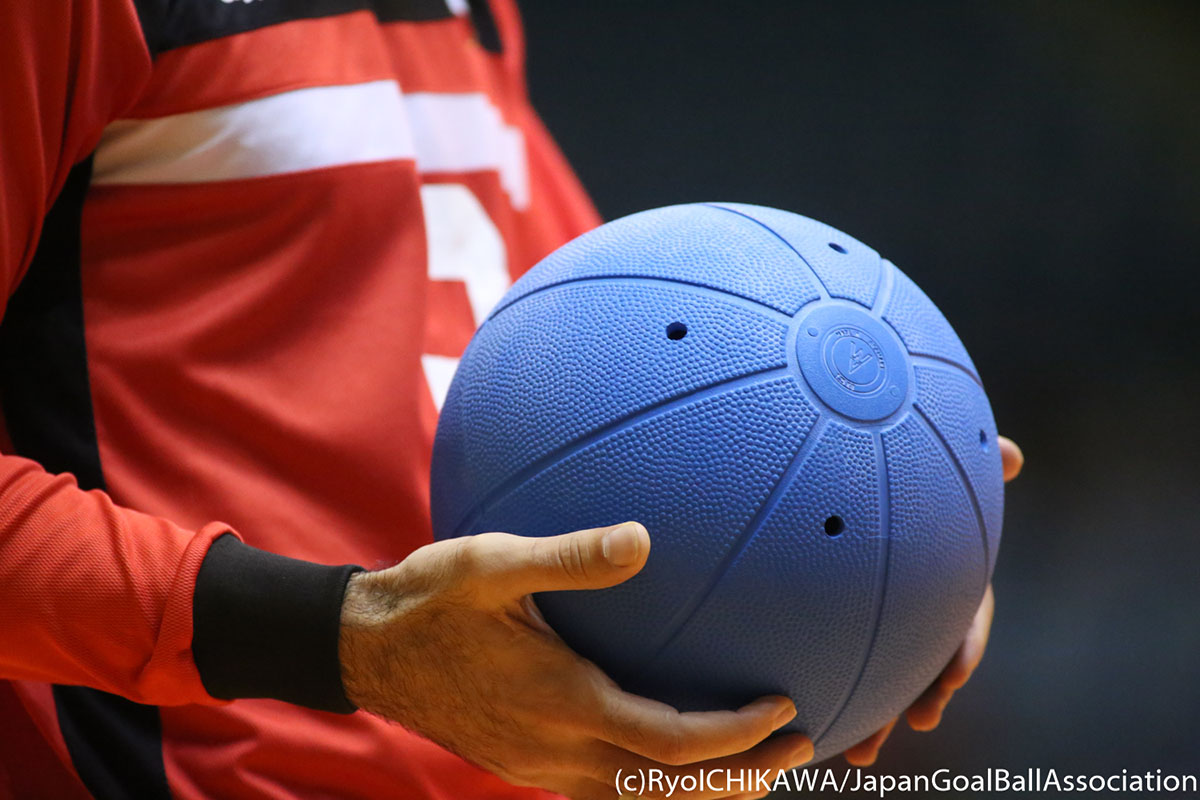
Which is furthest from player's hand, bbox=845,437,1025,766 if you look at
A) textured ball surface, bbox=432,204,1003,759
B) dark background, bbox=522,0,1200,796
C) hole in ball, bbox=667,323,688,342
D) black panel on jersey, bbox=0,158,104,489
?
dark background, bbox=522,0,1200,796

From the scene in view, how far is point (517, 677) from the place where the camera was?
71cm

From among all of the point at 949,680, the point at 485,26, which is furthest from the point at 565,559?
the point at 485,26

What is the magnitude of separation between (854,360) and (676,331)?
13 cm

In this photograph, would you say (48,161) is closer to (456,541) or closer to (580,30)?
(456,541)

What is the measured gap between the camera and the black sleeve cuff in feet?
2.42

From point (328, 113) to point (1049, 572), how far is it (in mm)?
2026

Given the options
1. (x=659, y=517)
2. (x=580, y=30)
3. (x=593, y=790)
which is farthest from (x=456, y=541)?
(x=580, y=30)

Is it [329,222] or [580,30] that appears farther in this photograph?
[580,30]

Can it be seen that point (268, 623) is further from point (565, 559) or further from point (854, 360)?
point (854, 360)

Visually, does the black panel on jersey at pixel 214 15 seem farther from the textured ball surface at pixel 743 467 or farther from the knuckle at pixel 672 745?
the knuckle at pixel 672 745

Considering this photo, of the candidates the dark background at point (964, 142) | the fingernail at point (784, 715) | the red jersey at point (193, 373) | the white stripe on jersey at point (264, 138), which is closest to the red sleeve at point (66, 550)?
the red jersey at point (193, 373)

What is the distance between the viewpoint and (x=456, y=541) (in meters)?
0.68

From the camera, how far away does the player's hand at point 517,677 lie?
0.65 meters

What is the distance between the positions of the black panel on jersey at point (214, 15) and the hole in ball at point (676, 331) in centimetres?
48
